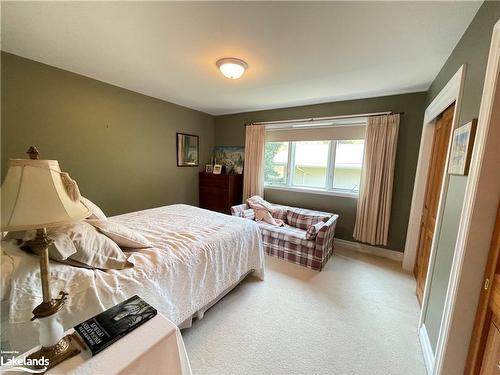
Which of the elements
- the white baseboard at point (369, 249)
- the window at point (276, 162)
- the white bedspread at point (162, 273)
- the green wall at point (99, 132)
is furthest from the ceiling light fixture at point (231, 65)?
the white baseboard at point (369, 249)

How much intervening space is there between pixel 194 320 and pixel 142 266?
87 centimetres

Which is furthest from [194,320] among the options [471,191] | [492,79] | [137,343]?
[492,79]

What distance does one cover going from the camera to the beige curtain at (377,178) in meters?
2.92

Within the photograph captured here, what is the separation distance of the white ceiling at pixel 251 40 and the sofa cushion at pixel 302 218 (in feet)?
6.34

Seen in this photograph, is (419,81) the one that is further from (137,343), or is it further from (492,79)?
(137,343)

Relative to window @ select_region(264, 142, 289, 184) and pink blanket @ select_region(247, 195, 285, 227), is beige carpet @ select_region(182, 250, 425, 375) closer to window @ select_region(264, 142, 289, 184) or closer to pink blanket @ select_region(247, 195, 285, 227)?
pink blanket @ select_region(247, 195, 285, 227)

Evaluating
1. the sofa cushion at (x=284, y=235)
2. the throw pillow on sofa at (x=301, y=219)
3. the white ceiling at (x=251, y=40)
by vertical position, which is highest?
the white ceiling at (x=251, y=40)

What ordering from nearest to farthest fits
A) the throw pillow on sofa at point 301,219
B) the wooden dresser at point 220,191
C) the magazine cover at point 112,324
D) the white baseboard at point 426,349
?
the magazine cover at point 112,324
the white baseboard at point 426,349
the throw pillow on sofa at point 301,219
the wooden dresser at point 220,191

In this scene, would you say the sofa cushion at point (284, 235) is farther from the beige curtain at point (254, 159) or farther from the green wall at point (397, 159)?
the beige curtain at point (254, 159)

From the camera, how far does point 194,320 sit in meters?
1.78

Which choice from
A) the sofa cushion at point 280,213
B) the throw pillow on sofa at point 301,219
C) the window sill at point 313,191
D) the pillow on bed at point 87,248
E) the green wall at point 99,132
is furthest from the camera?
the sofa cushion at point 280,213

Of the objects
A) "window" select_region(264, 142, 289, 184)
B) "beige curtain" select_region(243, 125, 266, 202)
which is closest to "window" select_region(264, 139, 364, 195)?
"window" select_region(264, 142, 289, 184)

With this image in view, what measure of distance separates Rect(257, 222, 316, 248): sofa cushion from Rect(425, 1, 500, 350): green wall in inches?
51.8

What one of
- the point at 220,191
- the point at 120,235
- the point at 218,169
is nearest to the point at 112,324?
the point at 120,235
